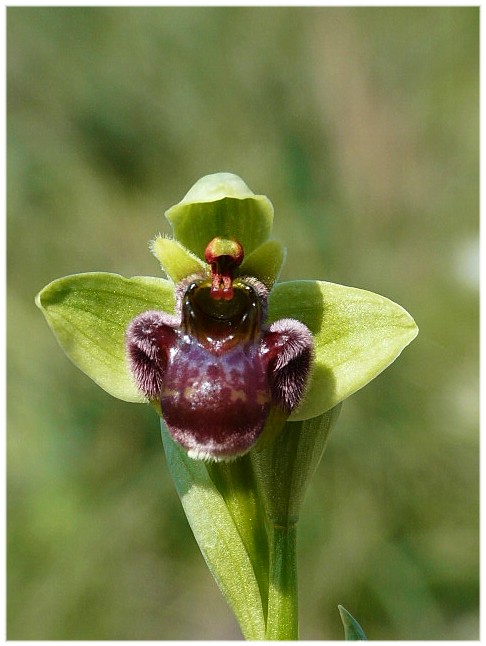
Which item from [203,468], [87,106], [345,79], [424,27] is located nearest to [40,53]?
[87,106]

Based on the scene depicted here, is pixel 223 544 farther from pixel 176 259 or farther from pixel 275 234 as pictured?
pixel 275 234

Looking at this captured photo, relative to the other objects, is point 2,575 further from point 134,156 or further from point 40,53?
point 40,53

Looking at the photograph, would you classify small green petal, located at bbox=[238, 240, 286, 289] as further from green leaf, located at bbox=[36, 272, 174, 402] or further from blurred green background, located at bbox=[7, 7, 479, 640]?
blurred green background, located at bbox=[7, 7, 479, 640]

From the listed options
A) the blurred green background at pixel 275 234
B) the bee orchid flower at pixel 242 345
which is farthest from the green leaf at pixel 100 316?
the blurred green background at pixel 275 234

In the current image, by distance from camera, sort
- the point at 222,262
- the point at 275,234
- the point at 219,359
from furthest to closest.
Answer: the point at 275,234 → the point at 222,262 → the point at 219,359

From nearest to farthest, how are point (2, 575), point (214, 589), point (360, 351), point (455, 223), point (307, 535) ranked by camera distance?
1. point (360, 351)
2. point (2, 575)
3. point (307, 535)
4. point (214, 589)
5. point (455, 223)

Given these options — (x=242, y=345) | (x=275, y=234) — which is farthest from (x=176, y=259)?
(x=275, y=234)

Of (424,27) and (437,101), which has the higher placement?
(424,27)

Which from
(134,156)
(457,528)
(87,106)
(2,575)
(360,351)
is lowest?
(457,528)
